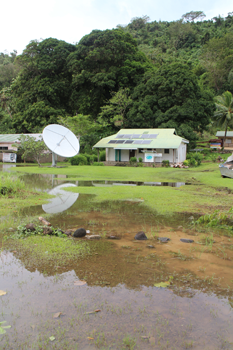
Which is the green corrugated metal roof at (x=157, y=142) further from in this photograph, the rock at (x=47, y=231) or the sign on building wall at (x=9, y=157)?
the rock at (x=47, y=231)

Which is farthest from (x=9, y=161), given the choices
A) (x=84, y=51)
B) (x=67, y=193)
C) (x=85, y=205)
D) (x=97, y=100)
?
(x=85, y=205)

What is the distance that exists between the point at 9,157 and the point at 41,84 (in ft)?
52.4

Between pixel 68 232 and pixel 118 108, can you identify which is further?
pixel 118 108

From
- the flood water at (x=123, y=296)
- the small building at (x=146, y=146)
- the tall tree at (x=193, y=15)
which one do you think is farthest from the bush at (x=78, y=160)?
the tall tree at (x=193, y=15)

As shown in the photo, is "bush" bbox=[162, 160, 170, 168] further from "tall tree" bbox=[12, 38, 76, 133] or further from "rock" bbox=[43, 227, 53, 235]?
"rock" bbox=[43, 227, 53, 235]

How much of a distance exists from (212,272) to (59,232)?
362cm

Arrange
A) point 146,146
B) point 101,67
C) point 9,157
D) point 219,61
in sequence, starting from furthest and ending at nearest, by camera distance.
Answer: point 219,61 → point 101,67 → point 9,157 → point 146,146

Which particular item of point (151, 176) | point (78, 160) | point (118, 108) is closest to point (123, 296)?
point (151, 176)

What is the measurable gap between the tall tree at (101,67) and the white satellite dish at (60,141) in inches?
788

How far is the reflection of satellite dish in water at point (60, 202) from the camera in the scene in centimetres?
971

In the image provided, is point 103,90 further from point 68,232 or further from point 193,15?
point 193,15

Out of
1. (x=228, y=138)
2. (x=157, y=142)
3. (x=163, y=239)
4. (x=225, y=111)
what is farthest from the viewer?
(x=228, y=138)

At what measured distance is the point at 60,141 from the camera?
88.9 feet

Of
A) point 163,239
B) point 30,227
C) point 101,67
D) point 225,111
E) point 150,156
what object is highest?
point 101,67
